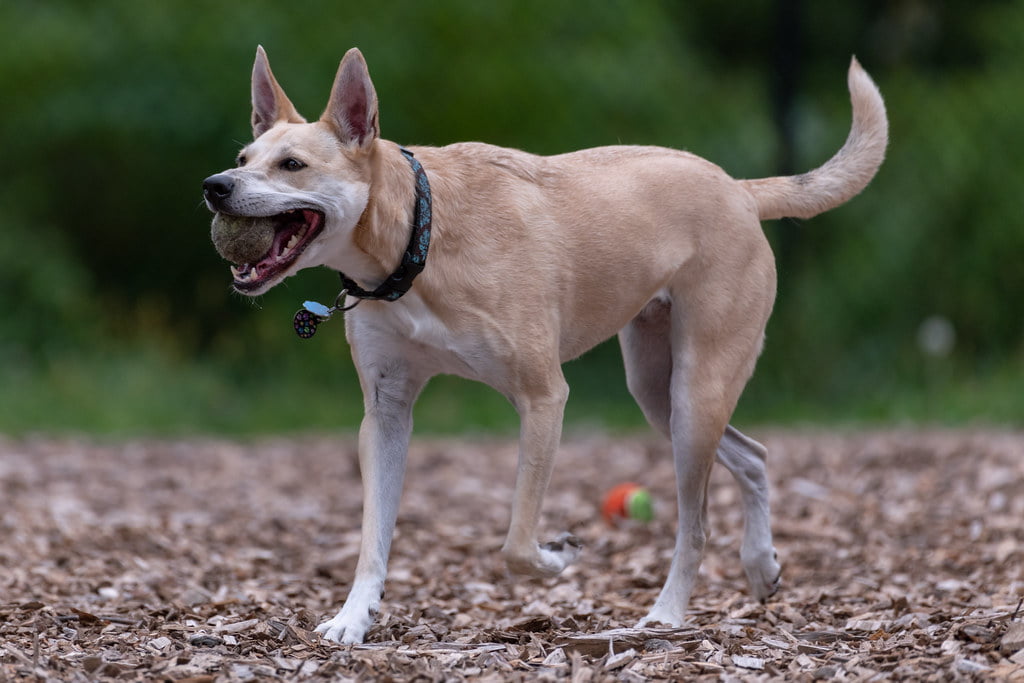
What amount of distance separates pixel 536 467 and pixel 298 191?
1144 mm

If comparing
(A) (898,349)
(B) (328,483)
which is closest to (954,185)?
(A) (898,349)

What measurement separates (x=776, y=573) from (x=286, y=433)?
279 inches

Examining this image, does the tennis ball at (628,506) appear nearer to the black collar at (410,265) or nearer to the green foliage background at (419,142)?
the black collar at (410,265)

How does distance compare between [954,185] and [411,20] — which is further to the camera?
[411,20]

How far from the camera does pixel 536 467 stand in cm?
420

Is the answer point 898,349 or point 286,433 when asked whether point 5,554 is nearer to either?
point 286,433

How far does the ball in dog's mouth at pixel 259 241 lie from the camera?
3.98m

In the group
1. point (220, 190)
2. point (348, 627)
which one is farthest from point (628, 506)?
point (220, 190)

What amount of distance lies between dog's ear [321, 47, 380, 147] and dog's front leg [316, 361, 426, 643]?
752 mm

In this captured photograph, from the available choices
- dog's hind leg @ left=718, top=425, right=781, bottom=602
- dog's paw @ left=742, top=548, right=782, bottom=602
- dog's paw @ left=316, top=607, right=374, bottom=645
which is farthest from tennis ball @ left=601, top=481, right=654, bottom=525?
dog's paw @ left=316, top=607, right=374, bottom=645

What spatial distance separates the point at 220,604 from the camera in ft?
15.7

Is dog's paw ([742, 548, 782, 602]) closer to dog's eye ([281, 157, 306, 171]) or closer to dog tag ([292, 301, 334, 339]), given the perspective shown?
dog tag ([292, 301, 334, 339])

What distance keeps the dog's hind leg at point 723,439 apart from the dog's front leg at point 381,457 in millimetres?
954

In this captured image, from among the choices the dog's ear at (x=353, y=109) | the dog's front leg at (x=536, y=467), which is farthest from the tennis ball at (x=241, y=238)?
the dog's front leg at (x=536, y=467)
